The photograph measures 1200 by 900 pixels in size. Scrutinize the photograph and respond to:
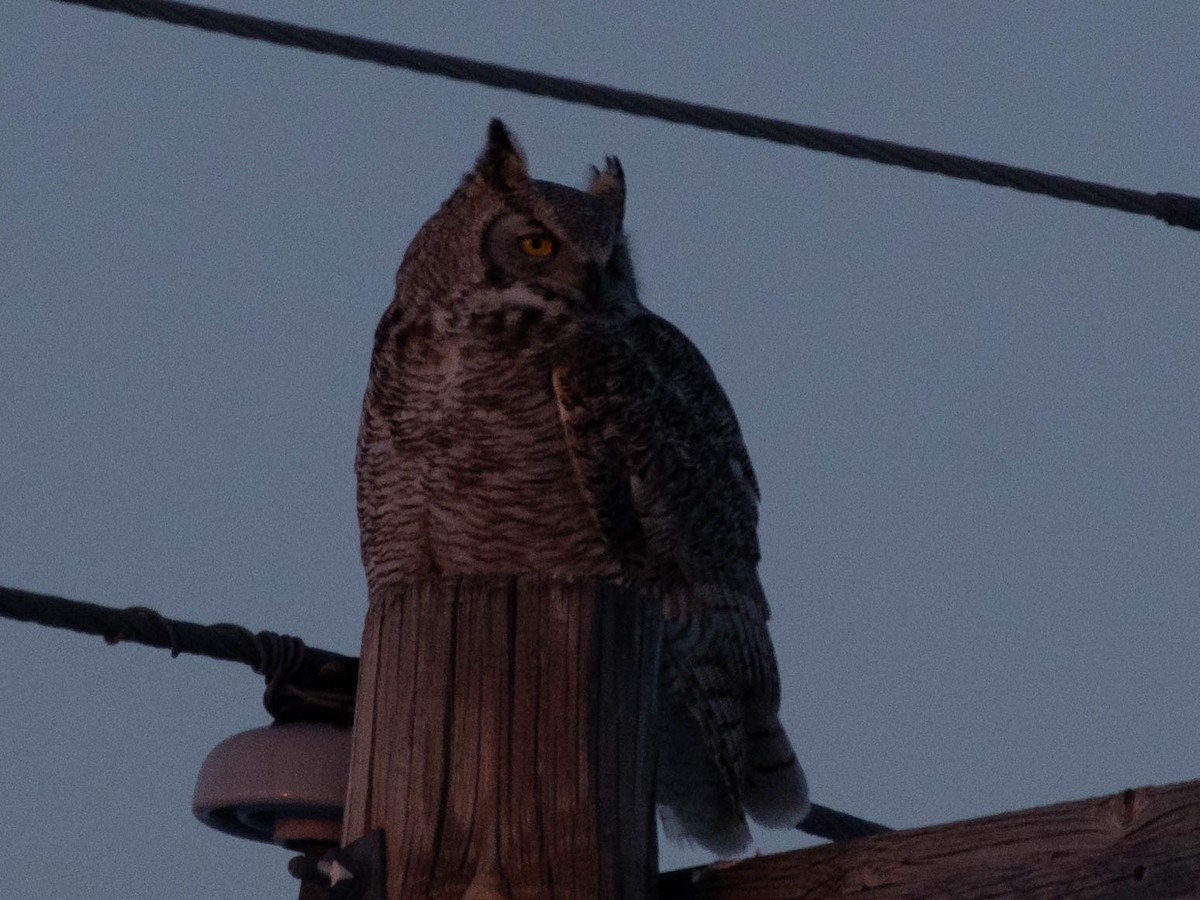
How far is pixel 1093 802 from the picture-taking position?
5.56ft

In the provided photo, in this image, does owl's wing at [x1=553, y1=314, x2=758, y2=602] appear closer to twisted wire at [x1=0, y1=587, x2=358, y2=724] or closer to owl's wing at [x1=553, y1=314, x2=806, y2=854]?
owl's wing at [x1=553, y1=314, x2=806, y2=854]

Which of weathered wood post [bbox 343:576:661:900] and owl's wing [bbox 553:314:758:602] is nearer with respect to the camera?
weathered wood post [bbox 343:576:661:900]

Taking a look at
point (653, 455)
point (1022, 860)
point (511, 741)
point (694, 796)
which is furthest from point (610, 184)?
point (1022, 860)

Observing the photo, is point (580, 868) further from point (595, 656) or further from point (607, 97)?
point (607, 97)

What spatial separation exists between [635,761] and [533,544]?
1996 millimetres

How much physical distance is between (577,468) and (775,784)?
2.71ft

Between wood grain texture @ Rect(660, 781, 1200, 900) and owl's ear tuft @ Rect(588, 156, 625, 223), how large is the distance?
303 cm

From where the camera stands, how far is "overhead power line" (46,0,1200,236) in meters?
2.49

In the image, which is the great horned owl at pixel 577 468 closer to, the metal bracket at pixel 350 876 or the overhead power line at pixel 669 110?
the overhead power line at pixel 669 110

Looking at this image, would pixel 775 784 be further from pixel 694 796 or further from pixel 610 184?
pixel 610 184

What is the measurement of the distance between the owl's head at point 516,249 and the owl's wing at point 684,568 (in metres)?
0.16

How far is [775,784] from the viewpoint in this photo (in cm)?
390

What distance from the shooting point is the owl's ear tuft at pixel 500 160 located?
465cm

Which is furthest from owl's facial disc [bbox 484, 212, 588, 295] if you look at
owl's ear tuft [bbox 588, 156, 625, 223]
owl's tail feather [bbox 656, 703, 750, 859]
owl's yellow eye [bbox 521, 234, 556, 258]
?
owl's tail feather [bbox 656, 703, 750, 859]
